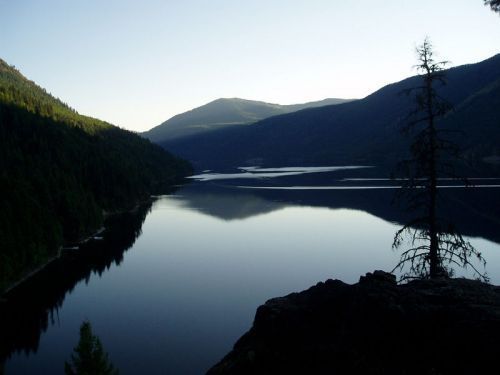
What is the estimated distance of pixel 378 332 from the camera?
15.3 meters

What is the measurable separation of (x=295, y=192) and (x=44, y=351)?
12740 centimetres

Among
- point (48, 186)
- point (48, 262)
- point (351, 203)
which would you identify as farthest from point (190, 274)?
point (351, 203)

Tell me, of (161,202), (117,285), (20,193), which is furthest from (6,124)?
(117,285)

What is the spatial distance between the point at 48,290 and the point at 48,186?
42695 mm

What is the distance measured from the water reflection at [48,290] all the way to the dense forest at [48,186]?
8.80ft

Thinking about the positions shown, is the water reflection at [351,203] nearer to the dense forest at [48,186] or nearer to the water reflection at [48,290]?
the dense forest at [48,186]

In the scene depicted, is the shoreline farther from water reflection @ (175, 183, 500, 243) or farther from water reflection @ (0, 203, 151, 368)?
water reflection @ (175, 183, 500, 243)

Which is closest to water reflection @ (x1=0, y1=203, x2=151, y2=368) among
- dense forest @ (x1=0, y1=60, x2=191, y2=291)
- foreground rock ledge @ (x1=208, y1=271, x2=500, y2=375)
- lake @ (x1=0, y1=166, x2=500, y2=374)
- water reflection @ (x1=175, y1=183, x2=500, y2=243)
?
lake @ (x1=0, y1=166, x2=500, y2=374)

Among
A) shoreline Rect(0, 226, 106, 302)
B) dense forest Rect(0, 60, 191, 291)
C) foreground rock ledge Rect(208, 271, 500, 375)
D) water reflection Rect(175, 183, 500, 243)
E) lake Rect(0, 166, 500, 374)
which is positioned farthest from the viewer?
water reflection Rect(175, 183, 500, 243)

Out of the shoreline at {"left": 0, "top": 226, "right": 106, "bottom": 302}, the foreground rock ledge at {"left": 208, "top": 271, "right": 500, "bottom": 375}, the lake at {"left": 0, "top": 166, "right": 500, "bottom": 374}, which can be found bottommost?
the lake at {"left": 0, "top": 166, "right": 500, "bottom": 374}

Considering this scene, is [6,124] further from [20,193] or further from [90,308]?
[90,308]

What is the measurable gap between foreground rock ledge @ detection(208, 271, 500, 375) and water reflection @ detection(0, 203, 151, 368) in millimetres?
33846

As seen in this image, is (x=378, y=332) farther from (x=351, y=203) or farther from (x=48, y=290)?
(x=351, y=203)

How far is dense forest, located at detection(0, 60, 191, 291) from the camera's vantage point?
67500 millimetres
